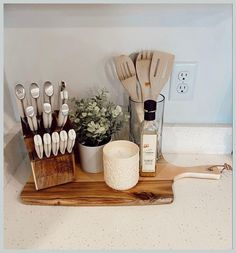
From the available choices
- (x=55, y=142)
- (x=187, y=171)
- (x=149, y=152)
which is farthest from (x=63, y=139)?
(x=187, y=171)

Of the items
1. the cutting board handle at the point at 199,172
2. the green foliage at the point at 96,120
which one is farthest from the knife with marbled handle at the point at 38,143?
the cutting board handle at the point at 199,172

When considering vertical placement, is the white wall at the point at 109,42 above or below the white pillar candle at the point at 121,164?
above

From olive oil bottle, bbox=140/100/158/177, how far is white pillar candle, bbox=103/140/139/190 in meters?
0.03

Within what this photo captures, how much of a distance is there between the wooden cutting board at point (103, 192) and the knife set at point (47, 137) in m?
0.03

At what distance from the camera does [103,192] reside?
2.36ft

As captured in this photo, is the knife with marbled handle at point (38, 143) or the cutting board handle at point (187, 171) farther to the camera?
the cutting board handle at point (187, 171)

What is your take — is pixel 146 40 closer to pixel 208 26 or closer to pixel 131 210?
pixel 208 26

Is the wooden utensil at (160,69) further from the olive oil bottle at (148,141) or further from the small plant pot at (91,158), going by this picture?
the small plant pot at (91,158)

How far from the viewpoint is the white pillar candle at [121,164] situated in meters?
0.68

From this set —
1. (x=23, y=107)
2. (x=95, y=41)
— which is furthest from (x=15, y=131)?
(x=95, y=41)

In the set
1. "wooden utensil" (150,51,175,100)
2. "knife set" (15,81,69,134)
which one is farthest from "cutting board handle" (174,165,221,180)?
"knife set" (15,81,69,134)

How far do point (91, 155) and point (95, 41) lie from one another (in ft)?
1.02

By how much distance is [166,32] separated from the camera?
76 centimetres

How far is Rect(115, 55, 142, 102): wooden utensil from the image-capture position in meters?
0.76
